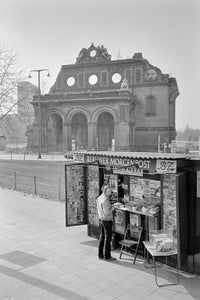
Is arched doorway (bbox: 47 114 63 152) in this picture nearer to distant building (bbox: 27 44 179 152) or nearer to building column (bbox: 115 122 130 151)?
distant building (bbox: 27 44 179 152)

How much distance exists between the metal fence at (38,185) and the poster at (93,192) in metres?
5.46

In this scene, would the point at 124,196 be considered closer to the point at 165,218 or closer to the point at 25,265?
the point at 165,218

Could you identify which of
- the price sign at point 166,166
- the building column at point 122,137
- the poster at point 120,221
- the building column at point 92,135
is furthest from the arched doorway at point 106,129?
the price sign at point 166,166

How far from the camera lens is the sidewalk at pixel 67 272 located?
5.53m

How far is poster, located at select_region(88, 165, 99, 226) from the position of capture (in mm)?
8742

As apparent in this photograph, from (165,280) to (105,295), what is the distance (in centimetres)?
136

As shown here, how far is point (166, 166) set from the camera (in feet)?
20.7

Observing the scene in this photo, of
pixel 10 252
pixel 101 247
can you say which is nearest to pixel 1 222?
pixel 10 252

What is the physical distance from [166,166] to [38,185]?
1258cm

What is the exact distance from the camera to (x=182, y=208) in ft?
20.4

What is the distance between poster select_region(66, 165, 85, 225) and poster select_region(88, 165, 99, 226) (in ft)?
0.82

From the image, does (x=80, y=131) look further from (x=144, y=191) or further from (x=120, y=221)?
(x=144, y=191)

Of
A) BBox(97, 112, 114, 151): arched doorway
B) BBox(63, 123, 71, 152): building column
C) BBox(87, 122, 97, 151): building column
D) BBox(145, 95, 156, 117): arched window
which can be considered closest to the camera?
BBox(87, 122, 97, 151): building column

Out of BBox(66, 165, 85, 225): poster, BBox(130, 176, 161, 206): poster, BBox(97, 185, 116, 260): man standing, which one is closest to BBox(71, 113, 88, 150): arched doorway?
BBox(66, 165, 85, 225): poster
